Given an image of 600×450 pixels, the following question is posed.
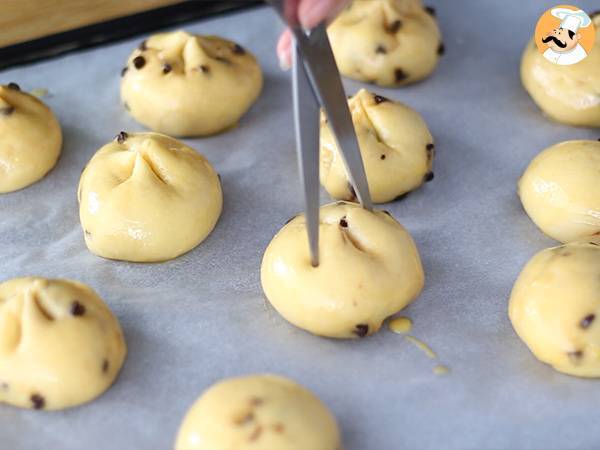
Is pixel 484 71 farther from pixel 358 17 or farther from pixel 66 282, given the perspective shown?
pixel 66 282

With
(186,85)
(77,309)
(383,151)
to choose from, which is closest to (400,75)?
(383,151)

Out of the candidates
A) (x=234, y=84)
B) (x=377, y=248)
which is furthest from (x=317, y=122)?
(x=234, y=84)

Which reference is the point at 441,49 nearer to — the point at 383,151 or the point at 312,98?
the point at 383,151

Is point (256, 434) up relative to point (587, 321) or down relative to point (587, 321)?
down

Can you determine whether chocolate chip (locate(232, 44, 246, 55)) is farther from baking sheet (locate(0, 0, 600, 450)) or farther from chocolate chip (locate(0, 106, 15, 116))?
chocolate chip (locate(0, 106, 15, 116))

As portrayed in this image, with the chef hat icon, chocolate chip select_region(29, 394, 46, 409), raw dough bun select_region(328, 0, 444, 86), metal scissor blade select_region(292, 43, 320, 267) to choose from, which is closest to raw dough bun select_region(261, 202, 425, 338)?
metal scissor blade select_region(292, 43, 320, 267)

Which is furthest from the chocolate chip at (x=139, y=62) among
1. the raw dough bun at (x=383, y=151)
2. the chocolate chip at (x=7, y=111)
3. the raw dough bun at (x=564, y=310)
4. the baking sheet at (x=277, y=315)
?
the raw dough bun at (x=564, y=310)

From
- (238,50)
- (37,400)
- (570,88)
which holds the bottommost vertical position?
(37,400)
